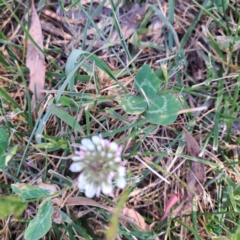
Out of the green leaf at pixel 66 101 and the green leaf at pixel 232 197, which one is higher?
the green leaf at pixel 66 101

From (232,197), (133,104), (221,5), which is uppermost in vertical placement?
(221,5)

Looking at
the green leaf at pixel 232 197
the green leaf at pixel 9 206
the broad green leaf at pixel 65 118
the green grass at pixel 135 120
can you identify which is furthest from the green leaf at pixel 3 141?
the green leaf at pixel 232 197

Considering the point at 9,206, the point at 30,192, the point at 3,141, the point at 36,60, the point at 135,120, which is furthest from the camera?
the point at 36,60

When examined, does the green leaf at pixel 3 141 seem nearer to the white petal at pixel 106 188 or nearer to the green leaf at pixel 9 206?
the green leaf at pixel 9 206

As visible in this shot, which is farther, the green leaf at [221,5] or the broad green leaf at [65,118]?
the green leaf at [221,5]

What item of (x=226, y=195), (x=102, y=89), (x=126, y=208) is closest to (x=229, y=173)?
(x=226, y=195)

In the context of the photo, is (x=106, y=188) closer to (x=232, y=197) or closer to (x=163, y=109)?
(x=163, y=109)

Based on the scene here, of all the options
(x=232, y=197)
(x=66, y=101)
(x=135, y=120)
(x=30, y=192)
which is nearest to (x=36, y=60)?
(x=66, y=101)
